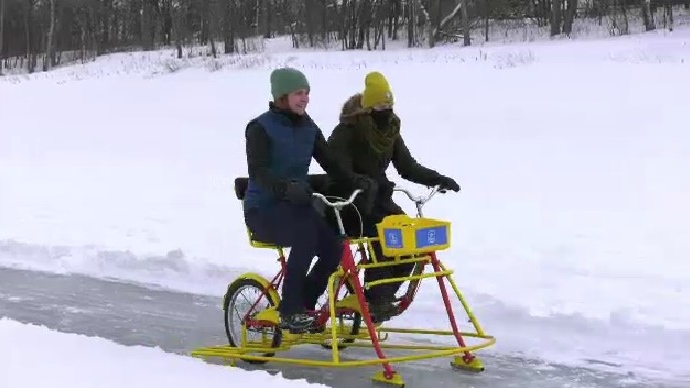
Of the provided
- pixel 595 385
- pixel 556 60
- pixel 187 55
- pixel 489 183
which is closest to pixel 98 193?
pixel 489 183

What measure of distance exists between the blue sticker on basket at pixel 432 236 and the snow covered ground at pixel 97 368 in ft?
3.56

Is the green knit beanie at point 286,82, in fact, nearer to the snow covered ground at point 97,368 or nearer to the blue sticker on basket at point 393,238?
the blue sticker on basket at point 393,238

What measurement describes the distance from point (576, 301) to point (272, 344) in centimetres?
250

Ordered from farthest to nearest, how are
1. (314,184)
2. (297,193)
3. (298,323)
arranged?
1. (314,184)
2. (298,323)
3. (297,193)

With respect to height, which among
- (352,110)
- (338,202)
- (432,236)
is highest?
(352,110)

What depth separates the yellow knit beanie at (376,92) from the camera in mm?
5188

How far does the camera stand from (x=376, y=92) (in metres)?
5.18

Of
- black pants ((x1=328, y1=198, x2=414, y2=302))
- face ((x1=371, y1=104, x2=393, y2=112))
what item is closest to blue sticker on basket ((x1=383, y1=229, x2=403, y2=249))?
black pants ((x1=328, y1=198, x2=414, y2=302))

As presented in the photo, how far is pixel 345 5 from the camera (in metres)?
41.2

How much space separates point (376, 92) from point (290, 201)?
898 millimetres

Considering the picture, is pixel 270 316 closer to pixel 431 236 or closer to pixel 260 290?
pixel 260 290

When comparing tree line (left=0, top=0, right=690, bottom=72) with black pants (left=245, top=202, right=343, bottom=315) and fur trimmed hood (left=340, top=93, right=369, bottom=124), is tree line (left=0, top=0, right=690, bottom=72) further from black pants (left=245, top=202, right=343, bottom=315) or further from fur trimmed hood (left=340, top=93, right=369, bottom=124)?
black pants (left=245, top=202, right=343, bottom=315)

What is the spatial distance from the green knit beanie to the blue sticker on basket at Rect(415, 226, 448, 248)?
3.67 ft

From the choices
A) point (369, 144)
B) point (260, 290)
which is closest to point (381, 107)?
point (369, 144)
